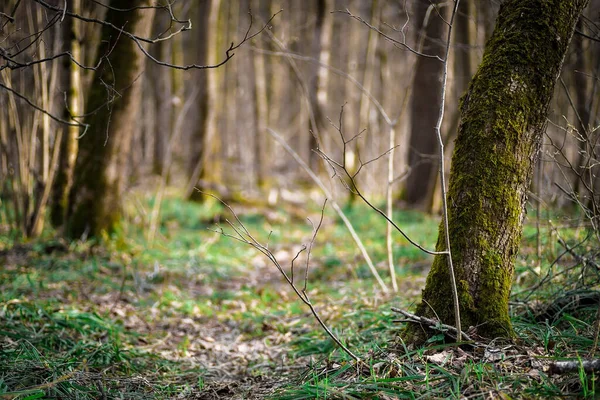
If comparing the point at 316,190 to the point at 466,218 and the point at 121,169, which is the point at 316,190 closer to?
the point at 121,169

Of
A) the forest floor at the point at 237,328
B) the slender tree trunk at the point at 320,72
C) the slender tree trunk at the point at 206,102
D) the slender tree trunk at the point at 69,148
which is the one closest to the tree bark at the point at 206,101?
the slender tree trunk at the point at 206,102

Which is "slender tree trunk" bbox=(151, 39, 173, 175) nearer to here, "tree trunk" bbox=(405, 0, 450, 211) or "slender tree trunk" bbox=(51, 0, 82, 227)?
"slender tree trunk" bbox=(51, 0, 82, 227)

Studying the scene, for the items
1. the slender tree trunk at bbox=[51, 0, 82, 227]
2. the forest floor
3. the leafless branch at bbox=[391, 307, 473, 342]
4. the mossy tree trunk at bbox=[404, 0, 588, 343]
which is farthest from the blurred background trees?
the leafless branch at bbox=[391, 307, 473, 342]

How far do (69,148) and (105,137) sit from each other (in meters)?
0.67

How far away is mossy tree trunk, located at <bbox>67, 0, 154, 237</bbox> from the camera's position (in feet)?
20.1

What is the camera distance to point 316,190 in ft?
49.5

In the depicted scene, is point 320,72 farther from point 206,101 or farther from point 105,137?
point 105,137

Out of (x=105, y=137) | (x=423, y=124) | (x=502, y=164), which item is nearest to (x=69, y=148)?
(x=105, y=137)

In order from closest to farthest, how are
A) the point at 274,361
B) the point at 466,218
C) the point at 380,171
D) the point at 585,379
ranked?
1. the point at 585,379
2. the point at 466,218
3. the point at 274,361
4. the point at 380,171

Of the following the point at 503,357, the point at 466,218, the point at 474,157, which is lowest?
the point at 503,357

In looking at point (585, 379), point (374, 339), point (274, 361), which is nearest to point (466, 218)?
point (585, 379)

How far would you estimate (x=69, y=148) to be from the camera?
21.2 ft

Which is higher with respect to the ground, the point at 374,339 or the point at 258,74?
the point at 258,74

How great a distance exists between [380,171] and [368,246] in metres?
11.5
